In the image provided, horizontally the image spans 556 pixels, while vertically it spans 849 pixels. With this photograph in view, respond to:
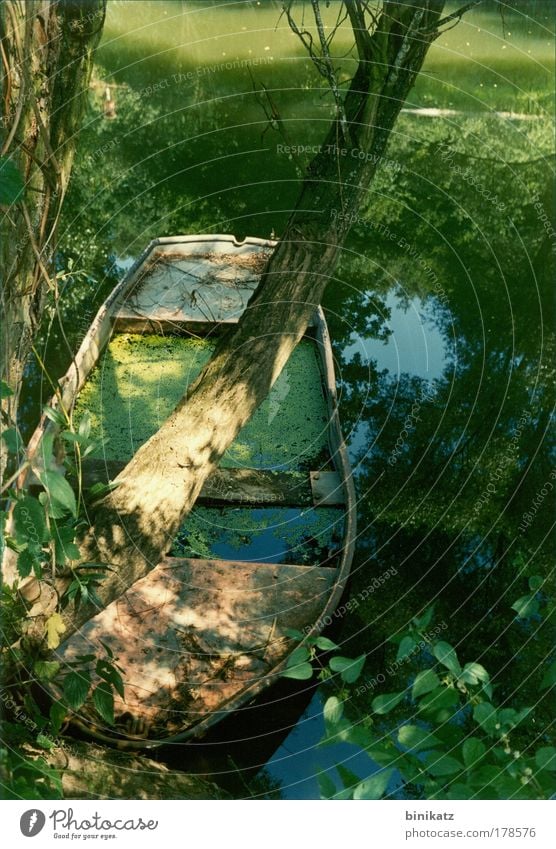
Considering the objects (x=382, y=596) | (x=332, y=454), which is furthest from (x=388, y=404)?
(x=382, y=596)

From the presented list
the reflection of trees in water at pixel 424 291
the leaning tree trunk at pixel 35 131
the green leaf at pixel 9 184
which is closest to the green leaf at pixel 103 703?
the leaning tree trunk at pixel 35 131

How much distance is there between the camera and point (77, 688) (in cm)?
182

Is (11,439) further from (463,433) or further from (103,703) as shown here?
(463,433)

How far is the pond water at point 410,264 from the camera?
324 cm

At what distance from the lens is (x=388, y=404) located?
169 inches

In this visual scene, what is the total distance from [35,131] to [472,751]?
1508 mm

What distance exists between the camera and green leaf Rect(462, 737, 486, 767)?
135cm

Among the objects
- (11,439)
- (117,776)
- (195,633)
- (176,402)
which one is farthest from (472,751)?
(176,402)

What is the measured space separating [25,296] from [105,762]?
1.21 m

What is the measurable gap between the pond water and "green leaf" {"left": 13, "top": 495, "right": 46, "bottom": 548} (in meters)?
1.28

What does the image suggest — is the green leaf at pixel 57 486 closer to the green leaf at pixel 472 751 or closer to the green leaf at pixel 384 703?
the green leaf at pixel 384 703

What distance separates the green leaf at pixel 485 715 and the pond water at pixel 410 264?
1.24 meters

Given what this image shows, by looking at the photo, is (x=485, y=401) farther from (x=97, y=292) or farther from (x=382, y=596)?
(x=97, y=292)

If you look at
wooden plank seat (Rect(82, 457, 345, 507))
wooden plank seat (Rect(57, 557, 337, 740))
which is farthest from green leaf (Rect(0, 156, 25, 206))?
wooden plank seat (Rect(82, 457, 345, 507))
